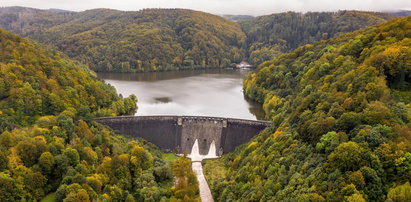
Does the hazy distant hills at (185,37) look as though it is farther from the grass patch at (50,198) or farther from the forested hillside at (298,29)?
the grass patch at (50,198)

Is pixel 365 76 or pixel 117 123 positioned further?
pixel 117 123

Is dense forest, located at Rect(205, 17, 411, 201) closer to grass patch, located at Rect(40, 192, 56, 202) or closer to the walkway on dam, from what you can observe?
the walkway on dam

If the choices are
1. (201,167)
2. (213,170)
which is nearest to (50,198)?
(213,170)

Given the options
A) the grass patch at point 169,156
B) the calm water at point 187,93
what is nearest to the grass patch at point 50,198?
the grass patch at point 169,156

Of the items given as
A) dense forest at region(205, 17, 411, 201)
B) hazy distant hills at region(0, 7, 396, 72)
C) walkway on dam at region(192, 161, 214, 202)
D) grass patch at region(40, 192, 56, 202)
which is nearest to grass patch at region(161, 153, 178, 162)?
walkway on dam at region(192, 161, 214, 202)

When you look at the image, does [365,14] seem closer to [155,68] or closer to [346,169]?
[155,68]

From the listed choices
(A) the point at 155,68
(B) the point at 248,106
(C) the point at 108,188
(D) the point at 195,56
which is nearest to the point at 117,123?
(C) the point at 108,188

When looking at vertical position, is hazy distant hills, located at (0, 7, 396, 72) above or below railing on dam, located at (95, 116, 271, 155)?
above
